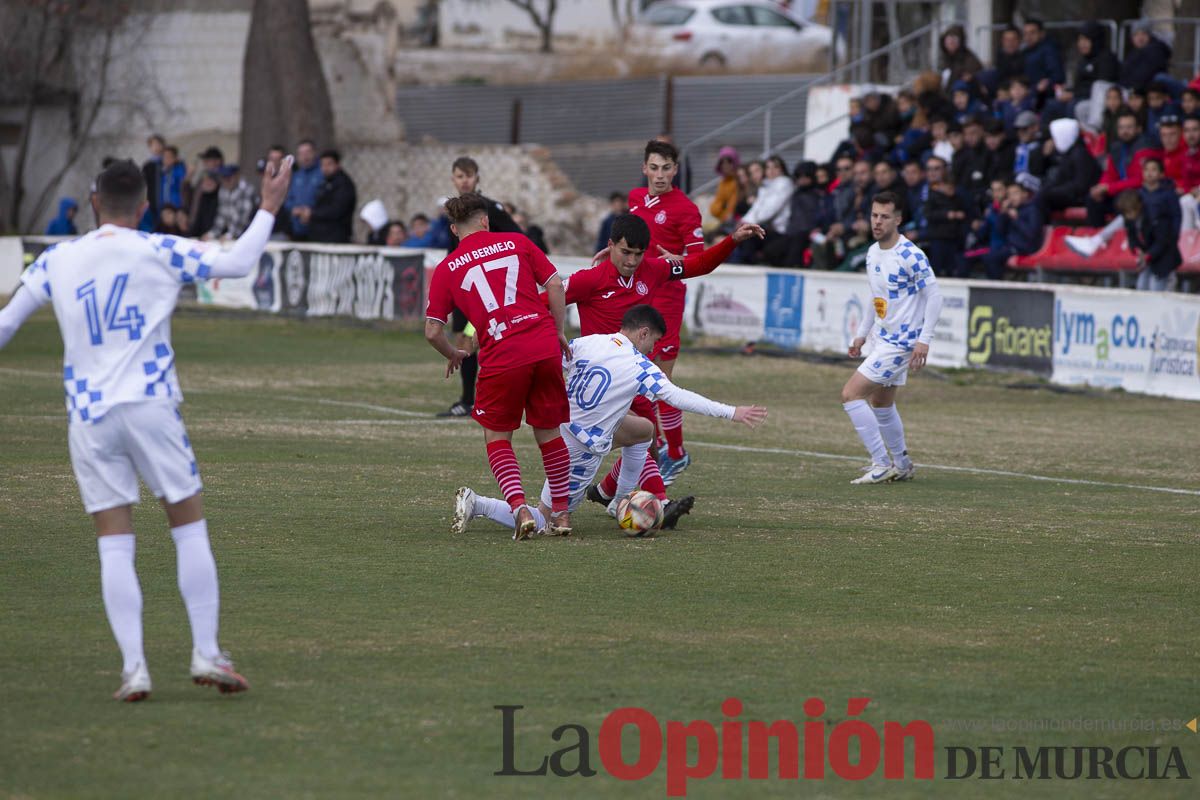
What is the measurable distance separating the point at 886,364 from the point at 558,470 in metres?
3.96

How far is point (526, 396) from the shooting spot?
30.8ft

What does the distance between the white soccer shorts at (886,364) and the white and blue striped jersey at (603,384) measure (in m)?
3.53

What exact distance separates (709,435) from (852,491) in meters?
3.89

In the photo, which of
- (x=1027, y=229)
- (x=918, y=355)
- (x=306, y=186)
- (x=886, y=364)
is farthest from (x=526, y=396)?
(x=306, y=186)

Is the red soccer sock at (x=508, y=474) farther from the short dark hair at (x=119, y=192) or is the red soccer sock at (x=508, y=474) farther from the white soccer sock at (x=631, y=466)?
the short dark hair at (x=119, y=192)

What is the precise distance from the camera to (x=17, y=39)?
39.8 metres

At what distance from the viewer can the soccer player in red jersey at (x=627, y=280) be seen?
33.0ft

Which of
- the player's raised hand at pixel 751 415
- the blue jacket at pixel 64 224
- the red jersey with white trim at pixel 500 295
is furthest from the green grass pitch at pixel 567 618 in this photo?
the blue jacket at pixel 64 224

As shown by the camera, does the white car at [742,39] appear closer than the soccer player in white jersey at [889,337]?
No

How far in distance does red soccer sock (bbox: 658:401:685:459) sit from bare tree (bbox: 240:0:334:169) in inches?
1009

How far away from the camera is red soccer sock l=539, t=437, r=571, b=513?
9453 mm

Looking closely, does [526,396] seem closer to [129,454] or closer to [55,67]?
[129,454]

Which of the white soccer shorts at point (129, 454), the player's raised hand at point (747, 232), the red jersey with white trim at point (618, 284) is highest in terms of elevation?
the player's raised hand at point (747, 232)

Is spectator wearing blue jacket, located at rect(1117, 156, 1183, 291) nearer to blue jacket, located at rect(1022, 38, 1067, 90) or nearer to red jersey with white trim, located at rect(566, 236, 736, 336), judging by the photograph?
blue jacket, located at rect(1022, 38, 1067, 90)
